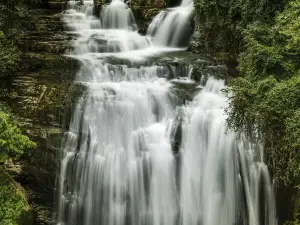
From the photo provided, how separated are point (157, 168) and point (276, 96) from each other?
13.0 feet

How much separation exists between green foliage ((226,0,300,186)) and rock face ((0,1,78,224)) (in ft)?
17.3

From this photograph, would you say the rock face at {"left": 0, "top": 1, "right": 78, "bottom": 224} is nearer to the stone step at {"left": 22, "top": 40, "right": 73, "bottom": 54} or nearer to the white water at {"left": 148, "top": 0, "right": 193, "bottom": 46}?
the stone step at {"left": 22, "top": 40, "right": 73, "bottom": 54}

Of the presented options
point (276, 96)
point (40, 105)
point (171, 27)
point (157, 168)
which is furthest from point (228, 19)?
point (40, 105)

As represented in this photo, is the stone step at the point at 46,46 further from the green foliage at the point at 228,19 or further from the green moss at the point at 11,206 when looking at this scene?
the green moss at the point at 11,206

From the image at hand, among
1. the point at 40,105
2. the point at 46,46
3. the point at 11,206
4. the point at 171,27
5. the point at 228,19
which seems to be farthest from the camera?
the point at 171,27

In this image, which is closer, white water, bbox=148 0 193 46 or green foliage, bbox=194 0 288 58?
green foliage, bbox=194 0 288 58

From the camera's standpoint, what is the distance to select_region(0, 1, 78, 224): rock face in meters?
10.1

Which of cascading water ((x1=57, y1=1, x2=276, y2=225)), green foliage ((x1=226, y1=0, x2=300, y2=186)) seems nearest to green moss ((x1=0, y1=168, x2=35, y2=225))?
cascading water ((x1=57, y1=1, x2=276, y2=225))

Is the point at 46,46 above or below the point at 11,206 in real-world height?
above

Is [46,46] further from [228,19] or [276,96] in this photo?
[276,96]

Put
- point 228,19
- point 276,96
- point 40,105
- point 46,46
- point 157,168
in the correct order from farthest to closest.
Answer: point 46,46 → point 228,19 → point 40,105 → point 157,168 → point 276,96

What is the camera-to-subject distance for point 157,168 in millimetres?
10312

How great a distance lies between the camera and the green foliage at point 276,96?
8180 millimetres

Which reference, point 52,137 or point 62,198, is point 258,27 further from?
point 62,198
